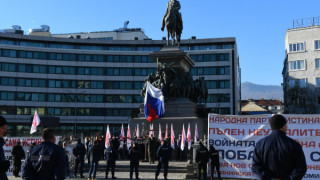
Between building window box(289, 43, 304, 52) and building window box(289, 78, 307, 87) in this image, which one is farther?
Answer: building window box(289, 43, 304, 52)

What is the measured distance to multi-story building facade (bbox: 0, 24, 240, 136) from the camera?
279 feet

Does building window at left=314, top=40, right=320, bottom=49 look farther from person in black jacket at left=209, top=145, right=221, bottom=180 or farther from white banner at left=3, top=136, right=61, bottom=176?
person in black jacket at left=209, top=145, right=221, bottom=180

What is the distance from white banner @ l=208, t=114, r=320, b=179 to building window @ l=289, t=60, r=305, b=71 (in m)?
64.1

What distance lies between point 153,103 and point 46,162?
1910 cm

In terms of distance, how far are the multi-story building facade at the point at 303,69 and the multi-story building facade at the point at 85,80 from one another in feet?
45.4

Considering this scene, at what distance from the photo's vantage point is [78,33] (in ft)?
364

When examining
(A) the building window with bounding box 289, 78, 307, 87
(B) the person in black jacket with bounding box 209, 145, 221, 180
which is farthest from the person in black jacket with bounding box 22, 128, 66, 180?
(A) the building window with bounding box 289, 78, 307, 87

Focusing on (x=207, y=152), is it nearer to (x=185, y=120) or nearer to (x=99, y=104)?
(x=185, y=120)

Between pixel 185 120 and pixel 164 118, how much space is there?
4.95ft

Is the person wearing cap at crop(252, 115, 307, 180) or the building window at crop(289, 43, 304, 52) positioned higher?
the building window at crop(289, 43, 304, 52)

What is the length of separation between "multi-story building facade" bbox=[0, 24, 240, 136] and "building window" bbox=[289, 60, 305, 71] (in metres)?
13.3

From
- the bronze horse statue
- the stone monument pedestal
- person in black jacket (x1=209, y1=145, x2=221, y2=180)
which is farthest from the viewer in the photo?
the bronze horse statue

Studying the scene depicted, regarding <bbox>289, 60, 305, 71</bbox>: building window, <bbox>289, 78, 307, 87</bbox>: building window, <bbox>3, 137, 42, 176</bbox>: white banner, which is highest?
<bbox>289, 60, 305, 71</bbox>: building window

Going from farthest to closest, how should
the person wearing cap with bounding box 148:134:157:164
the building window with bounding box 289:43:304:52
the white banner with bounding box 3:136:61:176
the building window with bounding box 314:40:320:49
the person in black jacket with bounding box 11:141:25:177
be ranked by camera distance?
the building window with bounding box 289:43:304:52 < the building window with bounding box 314:40:320:49 < the person wearing cap with bounding box 148:134:157:164 < the white banner with bounding box 3:136:61:176 < the person in black jacket with bounding box 11:141:25:177
